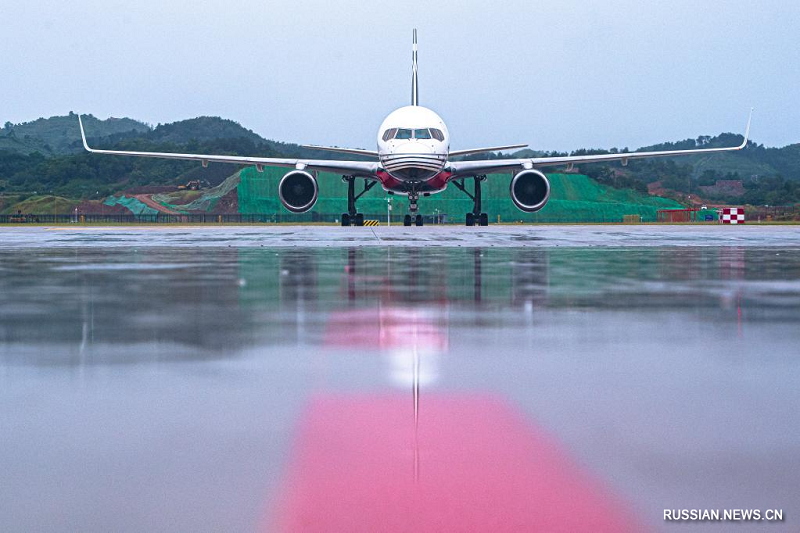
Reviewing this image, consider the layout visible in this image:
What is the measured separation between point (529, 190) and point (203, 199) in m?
89.4

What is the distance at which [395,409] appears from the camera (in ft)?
17.1

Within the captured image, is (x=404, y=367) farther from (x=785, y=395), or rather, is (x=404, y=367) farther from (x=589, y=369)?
(x=785, y=395)

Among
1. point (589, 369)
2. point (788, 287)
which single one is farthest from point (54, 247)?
point (589, 369)

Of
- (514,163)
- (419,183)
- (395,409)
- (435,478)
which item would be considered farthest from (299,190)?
(435,478)

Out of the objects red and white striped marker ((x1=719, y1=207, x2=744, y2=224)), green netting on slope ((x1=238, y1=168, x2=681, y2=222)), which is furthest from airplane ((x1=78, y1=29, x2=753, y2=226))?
green netting on slope ((x1=238, y1=168, x2=681, y2=222))

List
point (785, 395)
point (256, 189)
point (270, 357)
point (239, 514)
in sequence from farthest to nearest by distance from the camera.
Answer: point (256, 189) → point (270, 357) → point (785, 395) → point (239, 514)

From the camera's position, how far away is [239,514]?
3535mm

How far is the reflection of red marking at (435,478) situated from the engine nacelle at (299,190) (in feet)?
101

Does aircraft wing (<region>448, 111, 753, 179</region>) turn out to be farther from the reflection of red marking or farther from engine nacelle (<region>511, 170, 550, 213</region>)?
the reflection of red marking

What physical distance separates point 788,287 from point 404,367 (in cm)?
799

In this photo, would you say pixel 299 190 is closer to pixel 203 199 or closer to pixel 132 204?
pixel 203 199

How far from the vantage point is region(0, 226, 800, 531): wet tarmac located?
3.65m

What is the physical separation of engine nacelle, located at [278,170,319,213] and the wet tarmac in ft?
79.5

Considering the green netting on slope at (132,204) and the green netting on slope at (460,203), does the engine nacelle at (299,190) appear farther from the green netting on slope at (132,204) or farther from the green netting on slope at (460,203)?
the green netting on slope at (132,204)
